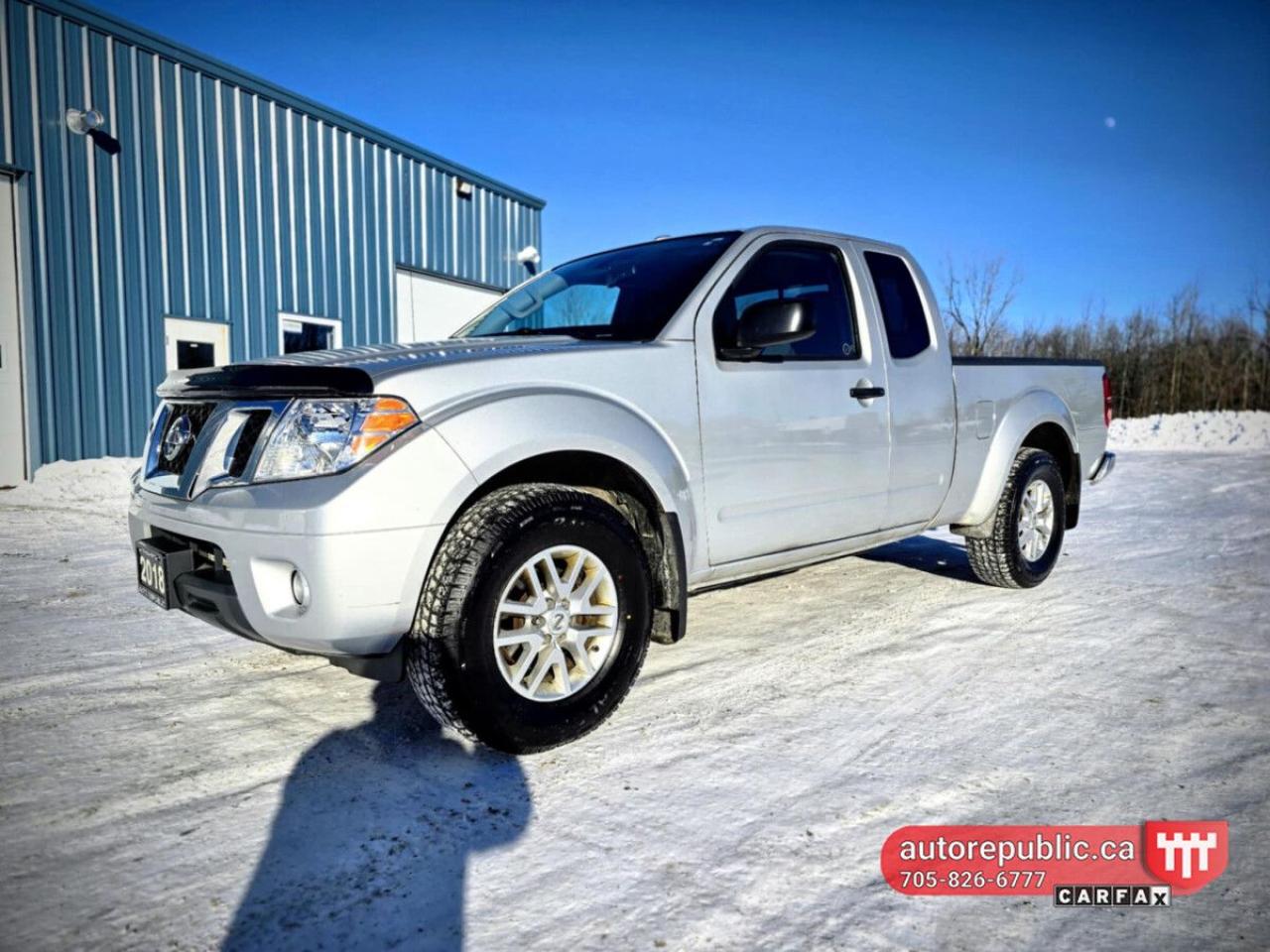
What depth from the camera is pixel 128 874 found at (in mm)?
1949

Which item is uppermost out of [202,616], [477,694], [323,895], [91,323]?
[91,323]

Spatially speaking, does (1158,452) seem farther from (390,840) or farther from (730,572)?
(390,840)

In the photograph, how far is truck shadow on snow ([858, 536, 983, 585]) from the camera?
5316mm

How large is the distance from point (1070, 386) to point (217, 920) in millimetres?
5150

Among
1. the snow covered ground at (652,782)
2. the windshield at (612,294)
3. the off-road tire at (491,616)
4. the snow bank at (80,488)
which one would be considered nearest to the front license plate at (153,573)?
the snow covered ground at (652,782)

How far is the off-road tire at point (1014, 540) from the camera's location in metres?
4.56

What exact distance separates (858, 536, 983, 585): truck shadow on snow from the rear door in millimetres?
1255

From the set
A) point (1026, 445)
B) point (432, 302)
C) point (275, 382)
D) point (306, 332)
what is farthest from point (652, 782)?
point (432, 302)

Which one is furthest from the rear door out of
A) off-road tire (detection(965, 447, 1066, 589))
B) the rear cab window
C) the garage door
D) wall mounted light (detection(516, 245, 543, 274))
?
wall mounted light (detection(516, 245, 543, 274))

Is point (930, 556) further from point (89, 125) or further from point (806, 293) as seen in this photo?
point (89, 125)

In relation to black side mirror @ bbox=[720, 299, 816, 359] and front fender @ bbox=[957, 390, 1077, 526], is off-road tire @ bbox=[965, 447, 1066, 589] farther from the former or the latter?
black side mirror @ bbox=[720, 299, 816, 359]

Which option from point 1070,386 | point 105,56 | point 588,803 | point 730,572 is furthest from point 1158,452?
point 105,56

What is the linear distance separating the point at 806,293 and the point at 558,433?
1.87 meters

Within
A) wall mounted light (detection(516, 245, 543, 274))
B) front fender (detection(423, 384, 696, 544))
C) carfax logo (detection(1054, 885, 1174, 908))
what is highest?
wall mounted light (detection(516, 245, 543, 274))
